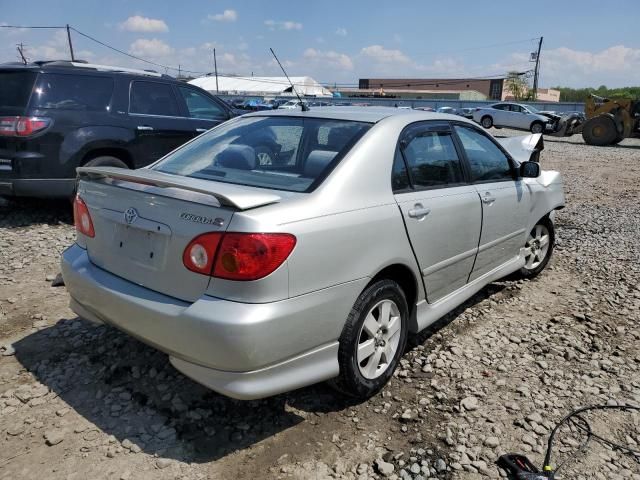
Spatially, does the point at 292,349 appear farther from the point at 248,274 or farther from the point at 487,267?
the point at 487,267

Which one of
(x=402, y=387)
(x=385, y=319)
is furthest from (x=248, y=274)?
(x=402, y=387)

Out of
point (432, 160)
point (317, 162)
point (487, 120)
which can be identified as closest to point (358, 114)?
point (432, 160)

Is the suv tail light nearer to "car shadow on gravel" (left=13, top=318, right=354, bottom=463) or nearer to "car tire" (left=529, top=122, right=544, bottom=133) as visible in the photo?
"car shadow on gravel" (left=13, top=318, right=354, bottom=463)

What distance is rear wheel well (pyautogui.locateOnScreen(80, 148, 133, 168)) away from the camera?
236 inches

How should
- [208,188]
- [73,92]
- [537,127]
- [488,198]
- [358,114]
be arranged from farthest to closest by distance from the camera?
[537,127], [73,92], [488,198], [358,114], [208,188]

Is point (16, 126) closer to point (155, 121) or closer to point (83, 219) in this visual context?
point (155, 121)

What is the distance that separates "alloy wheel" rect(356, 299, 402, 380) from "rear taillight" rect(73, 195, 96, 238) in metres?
1.60

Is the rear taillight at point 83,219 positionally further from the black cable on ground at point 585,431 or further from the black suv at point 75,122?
the black suv at point 75,122

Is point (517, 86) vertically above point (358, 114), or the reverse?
point (517, 86)

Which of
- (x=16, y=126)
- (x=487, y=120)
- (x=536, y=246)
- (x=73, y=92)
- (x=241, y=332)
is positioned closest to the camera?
(x=241, y=332)

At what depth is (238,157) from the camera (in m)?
3.16

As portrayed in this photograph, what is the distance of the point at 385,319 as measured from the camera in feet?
9.49

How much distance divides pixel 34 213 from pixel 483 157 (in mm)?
5589

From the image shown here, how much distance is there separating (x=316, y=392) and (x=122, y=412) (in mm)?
1088
